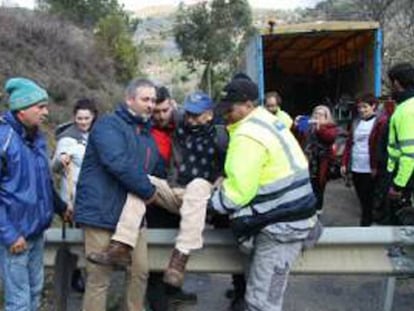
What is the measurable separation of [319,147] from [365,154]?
64 cm

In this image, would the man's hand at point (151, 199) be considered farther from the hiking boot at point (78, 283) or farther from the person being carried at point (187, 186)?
the hiking boot at point (78, 283)

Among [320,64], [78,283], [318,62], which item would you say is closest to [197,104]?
[78,283]

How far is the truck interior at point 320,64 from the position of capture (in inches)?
534

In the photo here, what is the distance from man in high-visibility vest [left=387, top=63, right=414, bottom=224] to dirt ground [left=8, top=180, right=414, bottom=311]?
0.62m

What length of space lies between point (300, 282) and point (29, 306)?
2485mm

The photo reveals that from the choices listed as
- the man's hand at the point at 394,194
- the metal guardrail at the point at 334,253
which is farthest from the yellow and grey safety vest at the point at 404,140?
the metal guardrail at the point at 334,253

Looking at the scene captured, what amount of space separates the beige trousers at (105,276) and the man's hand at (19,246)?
39 cm

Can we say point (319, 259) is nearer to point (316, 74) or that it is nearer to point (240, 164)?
point (240, 164)

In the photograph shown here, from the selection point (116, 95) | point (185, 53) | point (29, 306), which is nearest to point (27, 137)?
point (29, 306)

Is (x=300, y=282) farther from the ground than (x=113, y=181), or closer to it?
closer to it

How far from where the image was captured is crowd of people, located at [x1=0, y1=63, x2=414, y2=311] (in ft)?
13.4

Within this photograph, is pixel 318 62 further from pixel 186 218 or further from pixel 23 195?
pixel 23 195

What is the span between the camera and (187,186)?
4477mm

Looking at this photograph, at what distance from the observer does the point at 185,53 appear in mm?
42969
